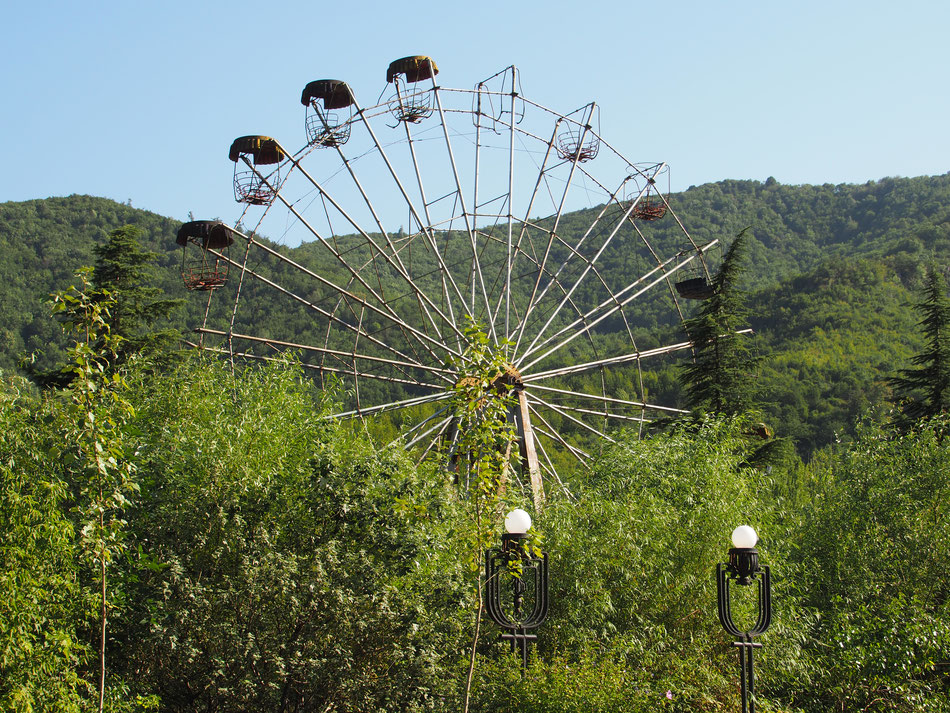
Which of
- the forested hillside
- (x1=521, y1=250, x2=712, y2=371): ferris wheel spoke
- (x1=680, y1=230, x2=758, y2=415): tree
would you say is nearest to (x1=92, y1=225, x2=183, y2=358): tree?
the forested hillside

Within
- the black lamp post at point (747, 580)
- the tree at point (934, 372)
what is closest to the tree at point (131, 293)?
the black lamp post at point (747, 580)

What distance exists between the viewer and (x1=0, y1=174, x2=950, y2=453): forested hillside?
45094 mm

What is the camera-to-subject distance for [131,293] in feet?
83.4

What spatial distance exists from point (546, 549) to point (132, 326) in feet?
51.3

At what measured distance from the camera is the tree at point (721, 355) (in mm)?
26594

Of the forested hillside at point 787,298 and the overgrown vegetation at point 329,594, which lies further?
the forested hillside at point 787,298

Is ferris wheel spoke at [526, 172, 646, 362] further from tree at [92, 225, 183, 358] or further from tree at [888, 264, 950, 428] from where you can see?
tree at [92, 225, 183, 358]

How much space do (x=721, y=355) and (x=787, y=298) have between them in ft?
103

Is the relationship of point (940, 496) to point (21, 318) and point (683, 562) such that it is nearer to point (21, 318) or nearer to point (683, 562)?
point (683, 562)

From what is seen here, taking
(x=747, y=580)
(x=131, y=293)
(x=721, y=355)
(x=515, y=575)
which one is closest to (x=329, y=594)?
(x=515, y=575)

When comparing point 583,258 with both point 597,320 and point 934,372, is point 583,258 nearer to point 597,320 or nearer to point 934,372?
point 597,320

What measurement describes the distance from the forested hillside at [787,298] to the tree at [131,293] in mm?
1117

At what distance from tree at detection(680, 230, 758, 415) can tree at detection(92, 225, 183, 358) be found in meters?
14.0

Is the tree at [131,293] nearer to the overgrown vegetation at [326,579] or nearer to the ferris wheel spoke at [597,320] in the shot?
the overgrown vegetation at [326,579]
